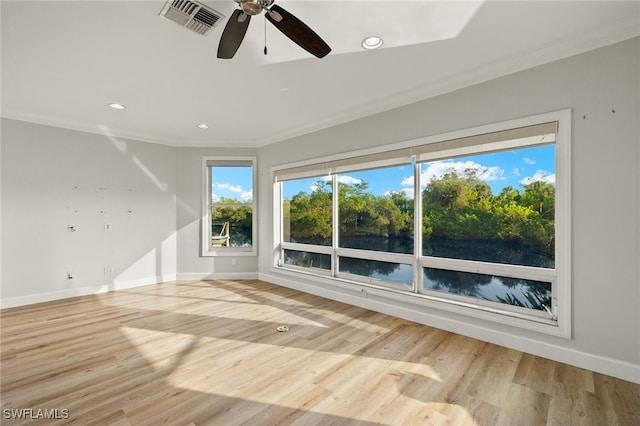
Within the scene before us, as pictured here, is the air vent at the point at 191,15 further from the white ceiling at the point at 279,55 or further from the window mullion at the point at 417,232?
the window mullion at the point at 417,232

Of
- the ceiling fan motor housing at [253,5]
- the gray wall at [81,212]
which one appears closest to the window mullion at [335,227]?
the ceiling fan motor housing at [253,5]

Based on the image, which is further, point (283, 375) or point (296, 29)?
point (283, 375)

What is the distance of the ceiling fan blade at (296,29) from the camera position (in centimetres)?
165

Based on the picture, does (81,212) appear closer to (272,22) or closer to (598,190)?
(272,22)

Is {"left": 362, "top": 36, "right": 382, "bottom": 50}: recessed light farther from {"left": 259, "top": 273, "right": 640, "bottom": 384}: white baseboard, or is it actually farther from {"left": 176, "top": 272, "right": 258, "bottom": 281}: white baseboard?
{"left": 176, "top": 272, "right": 258, "bottom": 281}: white baseboard

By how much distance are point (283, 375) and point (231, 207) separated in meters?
3.90

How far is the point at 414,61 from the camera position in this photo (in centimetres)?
269

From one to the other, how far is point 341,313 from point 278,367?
1396mm

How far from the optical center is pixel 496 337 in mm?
2799

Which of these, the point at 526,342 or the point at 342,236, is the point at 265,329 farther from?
the point at 526,342

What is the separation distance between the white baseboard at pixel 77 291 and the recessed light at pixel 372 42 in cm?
505

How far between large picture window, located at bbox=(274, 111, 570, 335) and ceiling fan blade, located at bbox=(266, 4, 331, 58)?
1.84 metres

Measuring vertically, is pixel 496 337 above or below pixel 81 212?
below

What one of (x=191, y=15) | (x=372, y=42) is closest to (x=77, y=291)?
(x=191, y=15)
